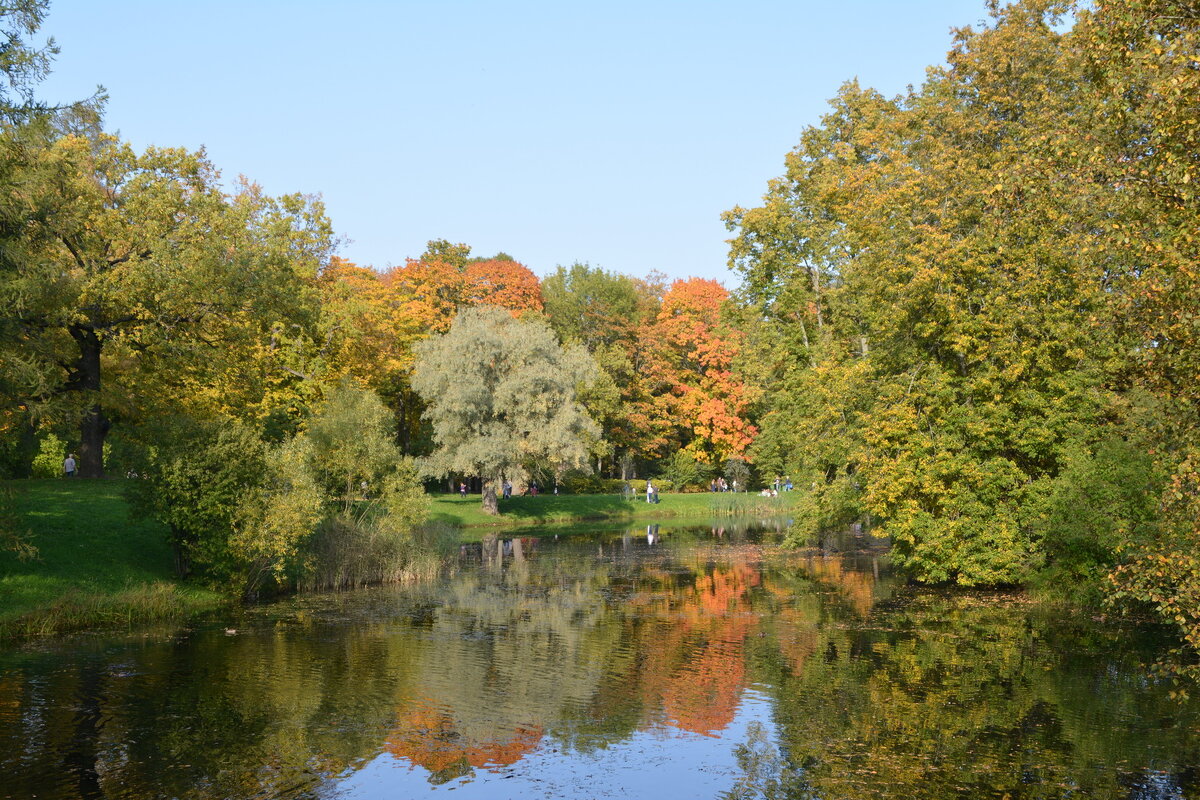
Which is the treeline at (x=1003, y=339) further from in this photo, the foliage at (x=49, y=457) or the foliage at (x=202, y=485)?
the foliage at (x=49, y=457)

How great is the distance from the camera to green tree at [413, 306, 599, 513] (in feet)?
172

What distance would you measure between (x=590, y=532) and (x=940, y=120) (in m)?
29.7

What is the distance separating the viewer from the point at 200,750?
577 inches

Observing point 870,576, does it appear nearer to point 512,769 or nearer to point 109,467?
point 512,769

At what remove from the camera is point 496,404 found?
173ft

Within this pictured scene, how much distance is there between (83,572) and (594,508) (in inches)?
1553

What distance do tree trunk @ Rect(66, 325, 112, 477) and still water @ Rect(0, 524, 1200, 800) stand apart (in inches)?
597

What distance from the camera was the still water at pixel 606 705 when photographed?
1335 cm

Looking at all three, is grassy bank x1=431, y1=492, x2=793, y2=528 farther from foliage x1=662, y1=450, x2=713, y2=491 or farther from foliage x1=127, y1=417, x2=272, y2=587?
foliage x1=127, y1=417, x2=272, y2=587

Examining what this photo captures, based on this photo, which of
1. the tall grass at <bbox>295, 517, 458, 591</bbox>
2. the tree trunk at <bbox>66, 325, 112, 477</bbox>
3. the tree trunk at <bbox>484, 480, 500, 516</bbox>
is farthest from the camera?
the tree trunk at <bbox>484, 480, 500, 516</bbox>

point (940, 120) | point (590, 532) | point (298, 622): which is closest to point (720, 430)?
point (590, 532)

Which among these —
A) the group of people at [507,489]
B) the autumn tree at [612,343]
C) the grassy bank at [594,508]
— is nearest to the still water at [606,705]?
the grassy bank at [594,508]

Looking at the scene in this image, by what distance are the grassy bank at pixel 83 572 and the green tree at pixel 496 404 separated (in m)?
22.3

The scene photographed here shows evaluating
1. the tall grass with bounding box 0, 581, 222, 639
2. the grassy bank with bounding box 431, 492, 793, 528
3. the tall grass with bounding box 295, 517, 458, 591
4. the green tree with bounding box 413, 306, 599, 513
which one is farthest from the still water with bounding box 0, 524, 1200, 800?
the grassy bank with bounding box 431, 492, 793, 528
